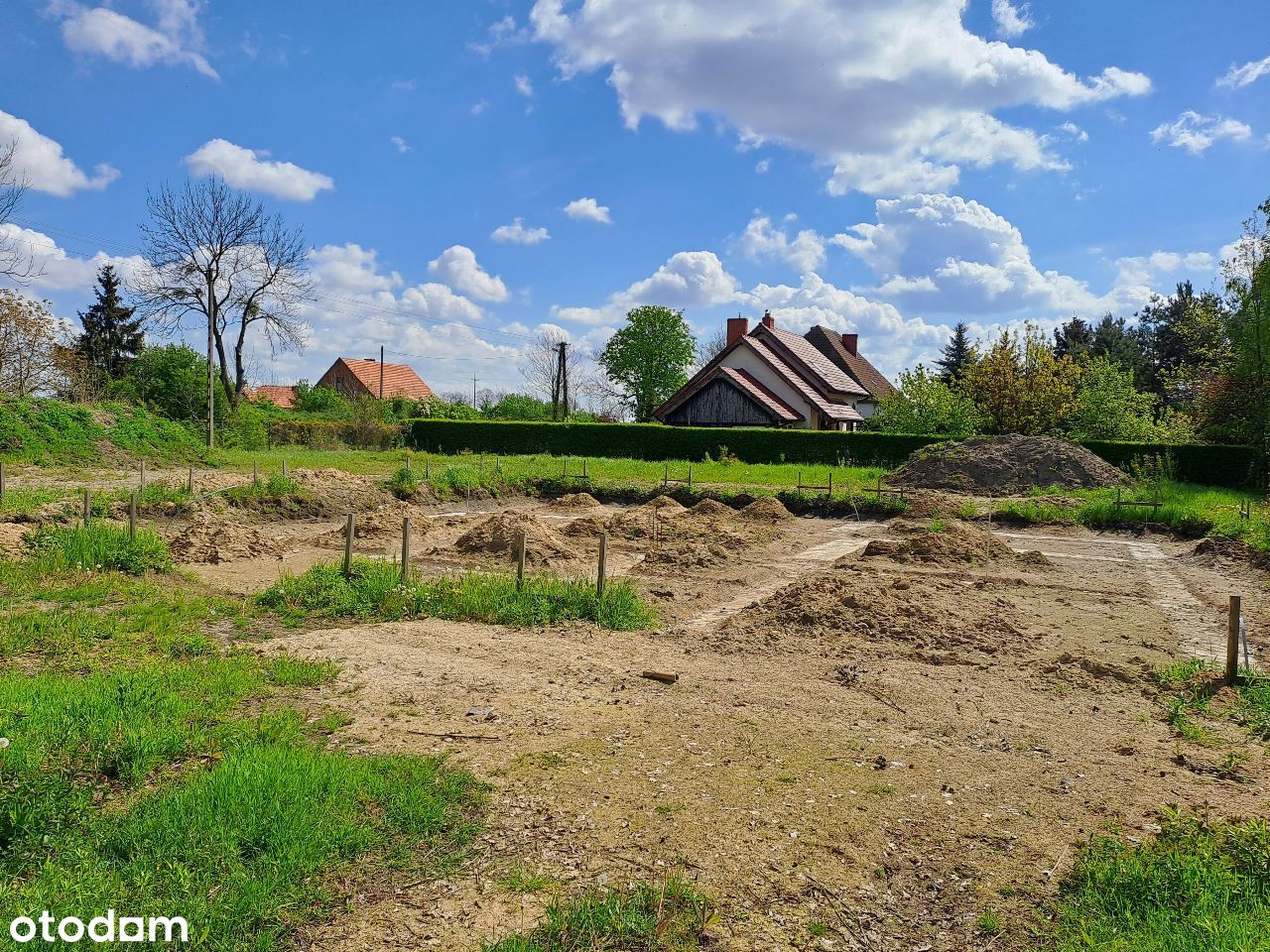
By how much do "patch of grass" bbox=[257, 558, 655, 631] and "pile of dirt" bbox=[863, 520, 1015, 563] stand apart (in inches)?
259

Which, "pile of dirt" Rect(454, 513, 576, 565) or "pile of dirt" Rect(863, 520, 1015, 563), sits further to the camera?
"pile of dirt" Rect(863, 520, 1015, 563)

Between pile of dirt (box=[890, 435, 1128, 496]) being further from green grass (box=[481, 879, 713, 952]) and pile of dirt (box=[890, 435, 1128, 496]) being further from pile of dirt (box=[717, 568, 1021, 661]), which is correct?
green grass (box=[481, 879, 713, 952])

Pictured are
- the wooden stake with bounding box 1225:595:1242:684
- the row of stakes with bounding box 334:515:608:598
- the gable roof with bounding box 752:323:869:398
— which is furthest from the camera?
the gable roof with bounding box 752:323:869:398

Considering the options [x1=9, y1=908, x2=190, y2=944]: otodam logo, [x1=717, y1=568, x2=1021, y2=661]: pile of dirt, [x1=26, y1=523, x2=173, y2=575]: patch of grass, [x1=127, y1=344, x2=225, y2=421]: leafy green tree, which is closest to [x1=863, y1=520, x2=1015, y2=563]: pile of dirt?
[x1=717, y1=568, x2=1021, y2=661]: pile of dirt

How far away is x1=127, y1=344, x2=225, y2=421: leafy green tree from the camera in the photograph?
120 ft

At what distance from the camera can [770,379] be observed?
136 ft

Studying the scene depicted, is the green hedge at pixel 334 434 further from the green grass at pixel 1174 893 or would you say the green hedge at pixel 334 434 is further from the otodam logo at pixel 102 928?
the green grass at pixel 1174 893

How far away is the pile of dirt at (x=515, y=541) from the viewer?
14.0 meters

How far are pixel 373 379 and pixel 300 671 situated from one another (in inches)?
2288

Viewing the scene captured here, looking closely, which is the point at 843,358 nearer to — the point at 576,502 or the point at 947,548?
the point at 576,502

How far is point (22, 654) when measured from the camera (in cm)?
753

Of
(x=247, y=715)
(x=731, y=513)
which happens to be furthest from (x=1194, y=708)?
(x=731, y=513)

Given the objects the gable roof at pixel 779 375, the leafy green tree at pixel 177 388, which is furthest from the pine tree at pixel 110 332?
the gable roof at pixel 779 375

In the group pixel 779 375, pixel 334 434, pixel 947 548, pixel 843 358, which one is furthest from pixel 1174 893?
pixel 843 358
